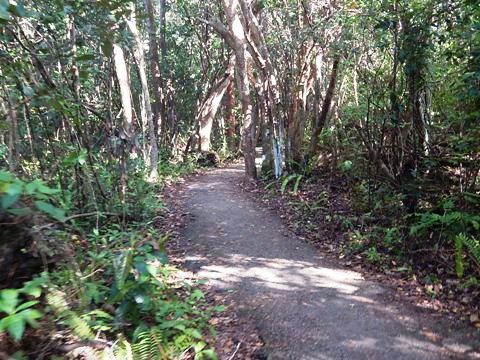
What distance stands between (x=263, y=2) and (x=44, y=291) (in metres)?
10.8

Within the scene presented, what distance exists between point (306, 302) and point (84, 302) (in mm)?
2855

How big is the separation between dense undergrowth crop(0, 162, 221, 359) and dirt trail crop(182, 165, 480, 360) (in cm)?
84

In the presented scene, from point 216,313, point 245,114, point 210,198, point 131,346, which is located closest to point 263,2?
point 245,114

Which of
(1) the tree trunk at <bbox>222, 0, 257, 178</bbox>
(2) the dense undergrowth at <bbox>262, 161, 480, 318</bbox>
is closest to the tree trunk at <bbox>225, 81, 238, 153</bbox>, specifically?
(1) the tree trunk at <bbox>222, 0, 257, 178</bbox>

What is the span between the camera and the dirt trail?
15.0ft

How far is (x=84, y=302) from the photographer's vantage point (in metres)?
4.11

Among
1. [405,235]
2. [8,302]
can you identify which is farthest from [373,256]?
[8,302]

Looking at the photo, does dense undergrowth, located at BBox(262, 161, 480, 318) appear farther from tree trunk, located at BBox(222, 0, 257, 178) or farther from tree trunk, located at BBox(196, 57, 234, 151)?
tree trunk, located at BBox(196, 57, 234, 151)

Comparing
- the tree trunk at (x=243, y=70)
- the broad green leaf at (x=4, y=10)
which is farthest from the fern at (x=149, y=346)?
the tree trunk at (x=243, y=70)

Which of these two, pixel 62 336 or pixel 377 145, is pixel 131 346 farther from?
pixel 377 145

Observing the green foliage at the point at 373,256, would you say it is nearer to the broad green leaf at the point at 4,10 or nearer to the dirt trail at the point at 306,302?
the dirt trail at the point at 306,302

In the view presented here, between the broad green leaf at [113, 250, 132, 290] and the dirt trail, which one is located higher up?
the broad green leaf at [113, 250, 132, 290]

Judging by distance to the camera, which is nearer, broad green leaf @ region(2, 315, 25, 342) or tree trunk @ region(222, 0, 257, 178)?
broad green leaf @ region(2, 315, 25, 342)

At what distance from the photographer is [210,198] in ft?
40.2
